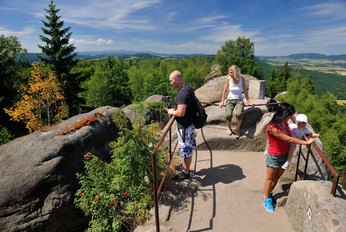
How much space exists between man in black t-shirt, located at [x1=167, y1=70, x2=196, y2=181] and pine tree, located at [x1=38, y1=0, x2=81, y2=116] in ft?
75.7

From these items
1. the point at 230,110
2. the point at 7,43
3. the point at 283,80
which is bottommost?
the point at 283,80

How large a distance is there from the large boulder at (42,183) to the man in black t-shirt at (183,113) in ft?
14.5

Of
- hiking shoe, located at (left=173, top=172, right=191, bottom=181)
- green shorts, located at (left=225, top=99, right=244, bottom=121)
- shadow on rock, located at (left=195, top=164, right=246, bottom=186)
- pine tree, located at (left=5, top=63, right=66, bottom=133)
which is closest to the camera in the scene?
hiking shoe, located at (left=173, top=172, right=191, bottom=181)

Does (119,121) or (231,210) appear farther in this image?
(119,121)

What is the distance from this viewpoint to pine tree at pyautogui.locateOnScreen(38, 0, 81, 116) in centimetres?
2634

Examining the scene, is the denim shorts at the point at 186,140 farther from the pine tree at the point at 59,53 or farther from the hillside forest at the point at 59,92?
the pine tree at the point at 59,53

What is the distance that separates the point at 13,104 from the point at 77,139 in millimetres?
19085

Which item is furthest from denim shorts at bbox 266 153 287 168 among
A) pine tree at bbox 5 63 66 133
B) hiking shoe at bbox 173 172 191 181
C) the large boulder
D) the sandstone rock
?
pine tree at bbox 5 63 66 133

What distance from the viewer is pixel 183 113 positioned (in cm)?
501

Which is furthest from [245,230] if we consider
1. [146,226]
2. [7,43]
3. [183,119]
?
[7,43]

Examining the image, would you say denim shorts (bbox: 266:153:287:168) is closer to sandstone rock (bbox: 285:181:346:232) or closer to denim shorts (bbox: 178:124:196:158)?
sandstone rock (bbox: 285:181:346:232)

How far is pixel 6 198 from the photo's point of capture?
7609mm

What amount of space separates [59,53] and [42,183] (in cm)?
2170

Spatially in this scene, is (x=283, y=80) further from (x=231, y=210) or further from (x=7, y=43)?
(x=231, y=210)
